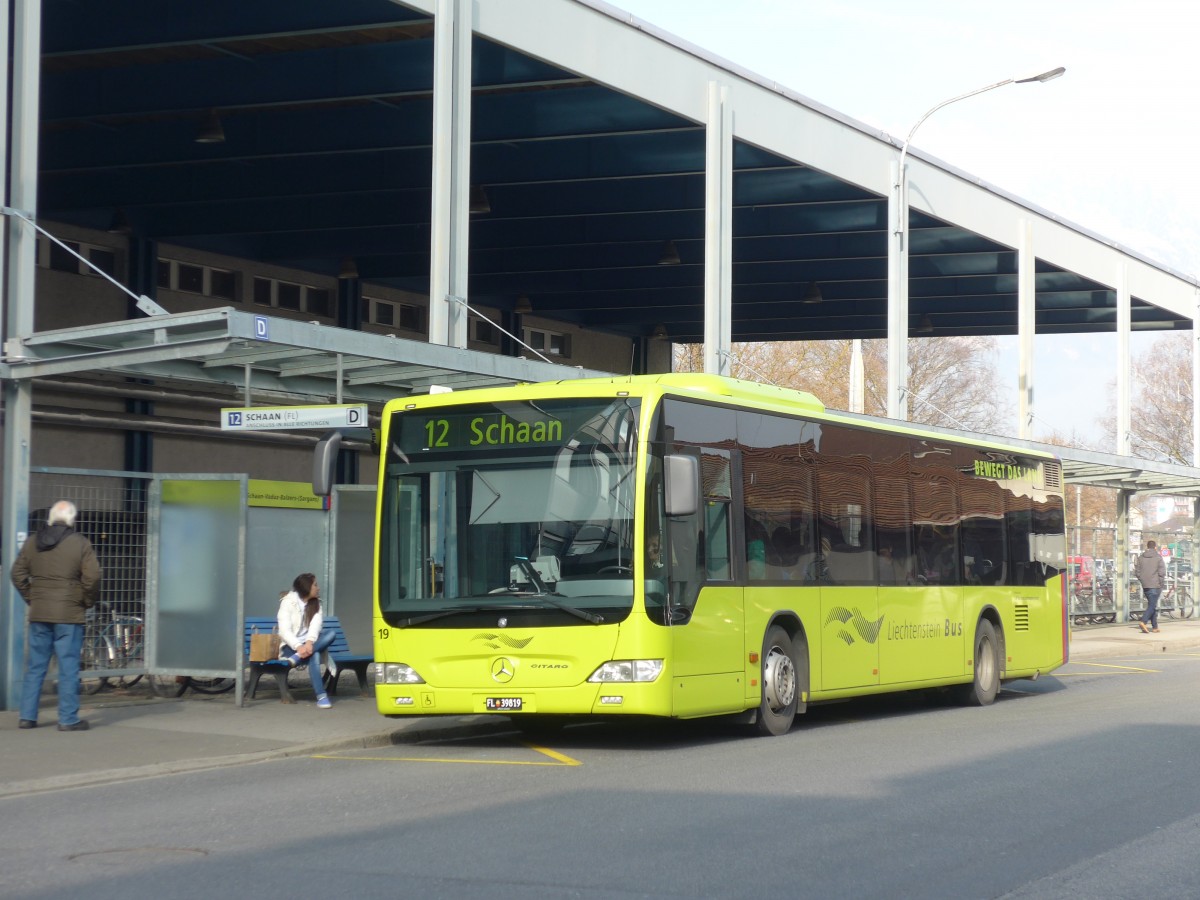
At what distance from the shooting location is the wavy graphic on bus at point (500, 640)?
12852 mm

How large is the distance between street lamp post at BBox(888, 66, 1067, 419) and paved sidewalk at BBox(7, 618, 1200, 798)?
11694 mm

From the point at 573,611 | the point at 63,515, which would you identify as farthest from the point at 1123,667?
the point at 63,515

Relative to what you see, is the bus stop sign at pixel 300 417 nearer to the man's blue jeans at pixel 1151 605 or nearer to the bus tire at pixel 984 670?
the bus tire at pixel 984 670

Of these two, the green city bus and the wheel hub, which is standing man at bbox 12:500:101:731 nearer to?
the green city bus

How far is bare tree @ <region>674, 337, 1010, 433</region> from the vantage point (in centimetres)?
6512

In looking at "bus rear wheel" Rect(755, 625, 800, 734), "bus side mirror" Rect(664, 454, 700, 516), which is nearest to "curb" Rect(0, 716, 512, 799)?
"bus rear wheel" Rect(755, 625, 800, 734)

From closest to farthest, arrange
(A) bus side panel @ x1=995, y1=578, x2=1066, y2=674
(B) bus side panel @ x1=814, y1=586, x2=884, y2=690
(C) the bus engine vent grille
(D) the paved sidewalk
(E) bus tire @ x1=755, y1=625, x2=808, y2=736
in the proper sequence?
(D) the paved sidewalk
(E) bus tire @ x1=755, y1=625, x2=808, y2=736
(B) bus side panel @ x1=814, y1=586, x2=884, y2=690
(A) bus side panel @ x1=995, y1=578, x2=1066, y2=674
(C) the bus engine vent grille

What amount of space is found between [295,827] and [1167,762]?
22.0 ft

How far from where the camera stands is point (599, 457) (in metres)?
12.9

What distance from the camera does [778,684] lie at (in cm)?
1448

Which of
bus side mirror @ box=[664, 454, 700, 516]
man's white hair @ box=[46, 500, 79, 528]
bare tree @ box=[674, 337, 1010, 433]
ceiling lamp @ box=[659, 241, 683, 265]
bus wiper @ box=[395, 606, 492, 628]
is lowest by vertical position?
bus wiper @ box=[395, 606, 492, 628]

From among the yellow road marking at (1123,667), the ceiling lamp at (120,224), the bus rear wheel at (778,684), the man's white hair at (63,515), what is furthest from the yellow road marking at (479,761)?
the ceiling lamp at (120,224)

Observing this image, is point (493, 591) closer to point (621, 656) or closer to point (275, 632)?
point (621, 656)

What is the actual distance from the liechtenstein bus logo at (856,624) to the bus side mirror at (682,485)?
327 centimetres
